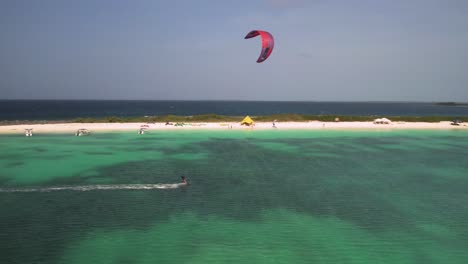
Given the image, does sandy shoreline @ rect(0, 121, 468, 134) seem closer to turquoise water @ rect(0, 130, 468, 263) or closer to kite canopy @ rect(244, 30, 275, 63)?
turquoise water @ rect(0, 130, 468, 263)

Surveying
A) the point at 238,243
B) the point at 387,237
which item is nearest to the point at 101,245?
the point at 238,243

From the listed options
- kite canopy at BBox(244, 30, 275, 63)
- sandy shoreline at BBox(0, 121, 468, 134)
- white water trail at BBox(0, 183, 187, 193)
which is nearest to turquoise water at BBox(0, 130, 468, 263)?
white water trail at BBox(0, 183, 187, 193)

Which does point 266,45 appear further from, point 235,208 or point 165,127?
point 165,127

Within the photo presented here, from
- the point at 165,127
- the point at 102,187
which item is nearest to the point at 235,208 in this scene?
the point at 102,187

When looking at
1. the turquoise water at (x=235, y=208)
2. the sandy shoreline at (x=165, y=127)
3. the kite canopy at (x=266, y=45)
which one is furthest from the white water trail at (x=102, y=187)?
the sandy shoreline at (x=165, y=127)

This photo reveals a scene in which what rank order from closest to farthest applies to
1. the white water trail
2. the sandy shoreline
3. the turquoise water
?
the turquoise water
the white water trail
the sandy shoreline

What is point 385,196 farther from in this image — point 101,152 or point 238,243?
point 101,152

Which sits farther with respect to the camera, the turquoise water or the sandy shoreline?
the sandy shoreline

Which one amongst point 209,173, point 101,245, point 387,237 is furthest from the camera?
point 209,173
